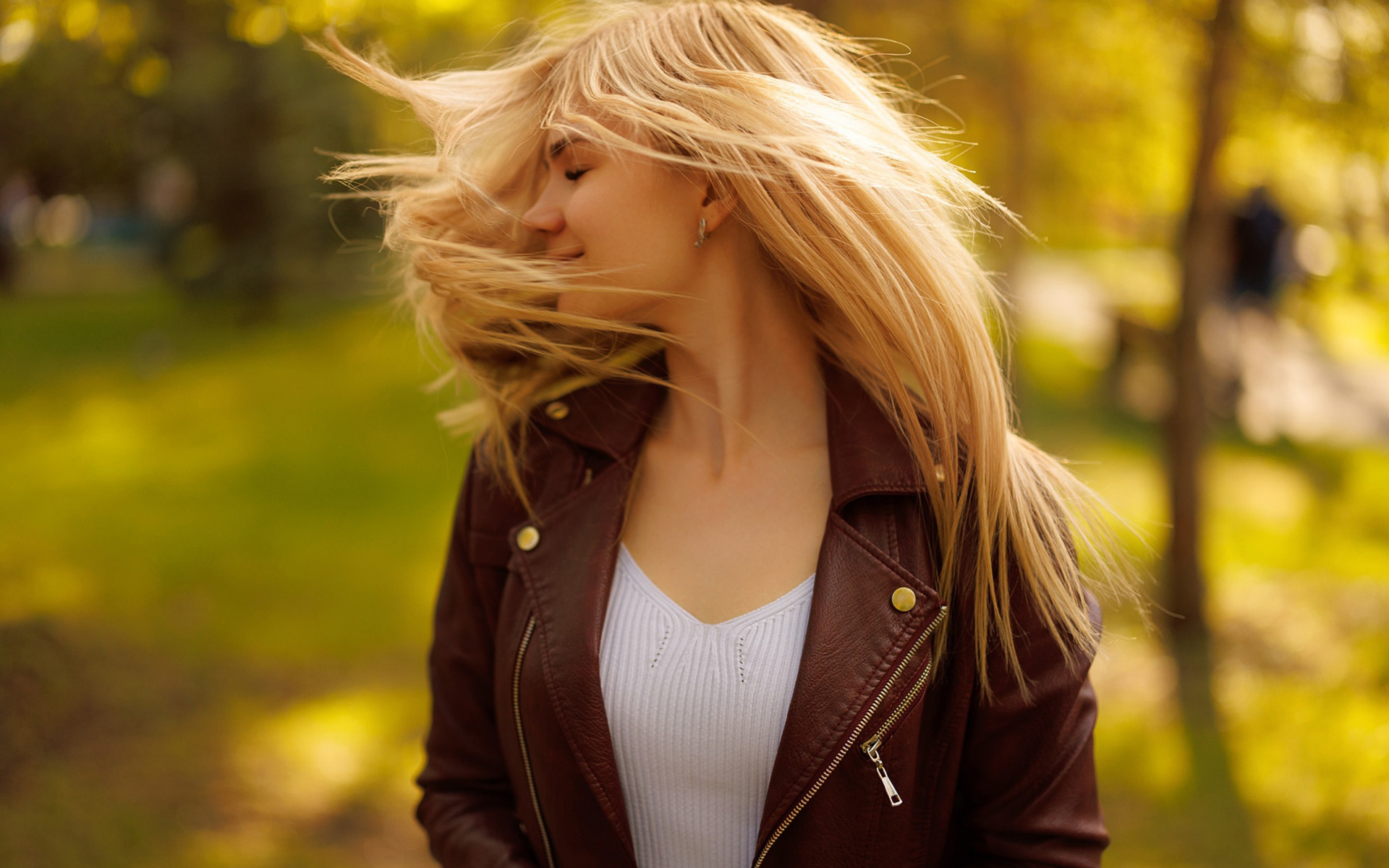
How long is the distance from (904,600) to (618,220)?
80cm

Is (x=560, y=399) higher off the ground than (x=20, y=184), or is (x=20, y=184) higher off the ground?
(x=20, y=184)

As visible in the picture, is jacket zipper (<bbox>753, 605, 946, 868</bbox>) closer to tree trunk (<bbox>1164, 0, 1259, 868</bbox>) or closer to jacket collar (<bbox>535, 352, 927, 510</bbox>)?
jacket collar (<bbox>535, 352, 927, 510</bbox>)

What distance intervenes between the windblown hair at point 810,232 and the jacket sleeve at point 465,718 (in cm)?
24

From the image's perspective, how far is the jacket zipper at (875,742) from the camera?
5.64ft

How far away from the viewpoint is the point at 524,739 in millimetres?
1919

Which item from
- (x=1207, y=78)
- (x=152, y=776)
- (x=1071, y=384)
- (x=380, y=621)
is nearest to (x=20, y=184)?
(x=380, y=621)

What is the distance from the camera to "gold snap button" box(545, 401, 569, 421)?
7.00 feet

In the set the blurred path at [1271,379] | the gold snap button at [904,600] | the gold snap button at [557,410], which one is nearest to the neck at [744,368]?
the gold snap button at [557,410]

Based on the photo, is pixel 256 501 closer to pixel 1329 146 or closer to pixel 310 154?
pixel 310 154

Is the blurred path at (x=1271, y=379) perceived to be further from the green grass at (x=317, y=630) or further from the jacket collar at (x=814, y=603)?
the jacket collar at (x=814, y=603)

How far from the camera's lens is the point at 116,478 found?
356 inches

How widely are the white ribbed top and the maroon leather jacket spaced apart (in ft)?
0.14

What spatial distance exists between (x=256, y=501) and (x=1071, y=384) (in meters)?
9.03

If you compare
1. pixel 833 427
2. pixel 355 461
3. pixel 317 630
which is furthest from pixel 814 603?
pixel 355 461
